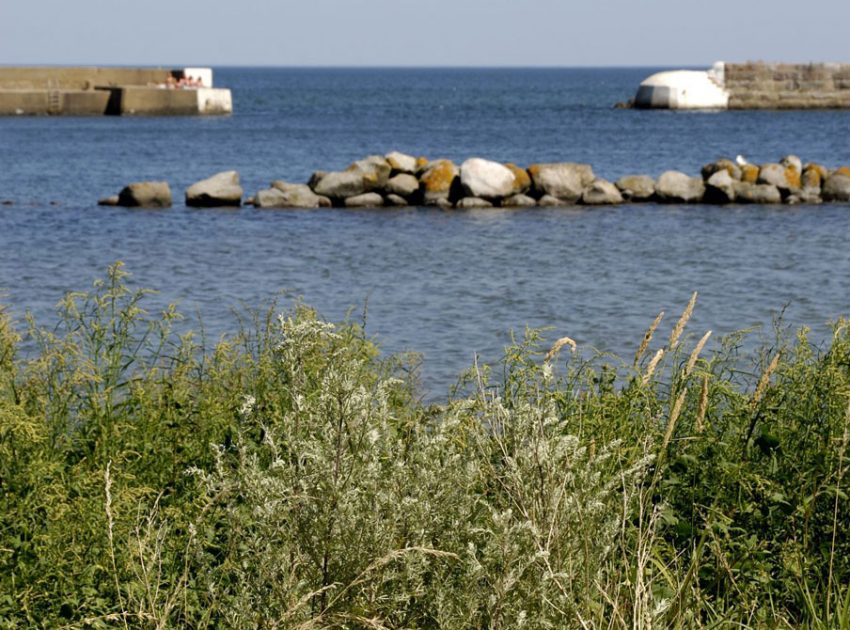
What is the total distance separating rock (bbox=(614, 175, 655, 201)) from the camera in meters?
33.1

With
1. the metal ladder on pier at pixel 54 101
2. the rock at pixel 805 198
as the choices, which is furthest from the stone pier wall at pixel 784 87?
the rock at pixel 805 198

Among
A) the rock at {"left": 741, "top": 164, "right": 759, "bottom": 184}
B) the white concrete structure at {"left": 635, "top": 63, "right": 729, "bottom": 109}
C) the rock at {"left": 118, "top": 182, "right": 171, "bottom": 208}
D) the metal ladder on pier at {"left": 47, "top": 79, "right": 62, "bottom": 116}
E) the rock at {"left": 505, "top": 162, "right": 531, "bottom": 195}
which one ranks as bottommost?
the rock at {"left": 118, "top": 182, "right": 171, "bottom": 208}

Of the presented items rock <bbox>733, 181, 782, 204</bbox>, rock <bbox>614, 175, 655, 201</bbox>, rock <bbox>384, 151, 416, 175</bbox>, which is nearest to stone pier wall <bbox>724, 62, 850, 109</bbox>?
rock <bbox>733, 181, 782, 204</bbox>

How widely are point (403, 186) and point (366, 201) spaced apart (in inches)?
44.0

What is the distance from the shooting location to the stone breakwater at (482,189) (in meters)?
31.9

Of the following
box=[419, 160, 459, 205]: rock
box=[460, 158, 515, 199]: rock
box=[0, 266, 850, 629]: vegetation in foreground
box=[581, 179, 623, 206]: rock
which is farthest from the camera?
box=[581, 179, 623, 206]: rock

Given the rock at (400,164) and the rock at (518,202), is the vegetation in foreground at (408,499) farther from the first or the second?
the rock at (400,164)

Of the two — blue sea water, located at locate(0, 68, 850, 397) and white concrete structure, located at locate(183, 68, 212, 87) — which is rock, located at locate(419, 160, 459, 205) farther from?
white concrete structure, located at locate(183, 68, 212, 87)

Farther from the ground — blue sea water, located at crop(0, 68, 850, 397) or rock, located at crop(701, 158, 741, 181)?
rock, located at crop(701, 158, 741, 181)

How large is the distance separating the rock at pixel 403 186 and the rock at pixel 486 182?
1.37 metres

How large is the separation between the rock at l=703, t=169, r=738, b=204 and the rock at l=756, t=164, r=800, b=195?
3.47ft

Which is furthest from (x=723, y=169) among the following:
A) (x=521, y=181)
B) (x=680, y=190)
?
(x=521, y=181)

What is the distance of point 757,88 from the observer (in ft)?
325

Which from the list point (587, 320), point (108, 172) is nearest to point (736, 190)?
point (587, 320)
